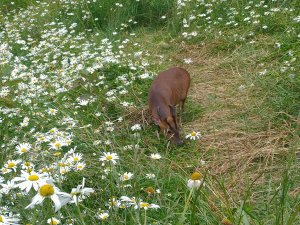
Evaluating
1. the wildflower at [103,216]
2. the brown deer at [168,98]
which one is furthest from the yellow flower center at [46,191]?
the brown deer at [168,98]

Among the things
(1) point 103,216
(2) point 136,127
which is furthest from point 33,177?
(2) point 136,127

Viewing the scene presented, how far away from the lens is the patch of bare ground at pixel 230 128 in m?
3.15

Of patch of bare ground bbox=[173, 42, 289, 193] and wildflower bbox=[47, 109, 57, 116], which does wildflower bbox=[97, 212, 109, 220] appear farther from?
wildflower bbox=[47, 109, 57, 116]

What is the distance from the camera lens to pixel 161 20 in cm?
637

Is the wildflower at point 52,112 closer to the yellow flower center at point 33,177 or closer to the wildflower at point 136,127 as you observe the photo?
the wildflower at point 136,127

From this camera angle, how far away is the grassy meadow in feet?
7.03

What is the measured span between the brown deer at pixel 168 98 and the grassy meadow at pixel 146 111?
12 cm

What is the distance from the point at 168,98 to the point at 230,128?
597 mm

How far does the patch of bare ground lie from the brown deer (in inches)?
9.2

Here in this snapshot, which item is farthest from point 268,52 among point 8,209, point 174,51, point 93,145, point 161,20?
point 8,209

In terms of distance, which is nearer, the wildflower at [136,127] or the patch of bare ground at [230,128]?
the patch of bare ground at [230,128]

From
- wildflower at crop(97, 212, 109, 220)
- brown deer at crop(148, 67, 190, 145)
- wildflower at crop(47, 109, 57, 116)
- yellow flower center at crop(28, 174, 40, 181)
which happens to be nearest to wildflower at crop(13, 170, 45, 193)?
yellow flower center at crop(28, 174, 40, 181)

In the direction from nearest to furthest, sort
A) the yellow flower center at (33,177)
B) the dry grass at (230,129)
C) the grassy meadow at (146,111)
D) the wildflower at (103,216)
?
the yellow flower center at (33,177) → the wildflower at (103,216) → the grassy meadow at (146,111) → the dry grass at (230,129)

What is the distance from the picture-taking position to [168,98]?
3.92m
